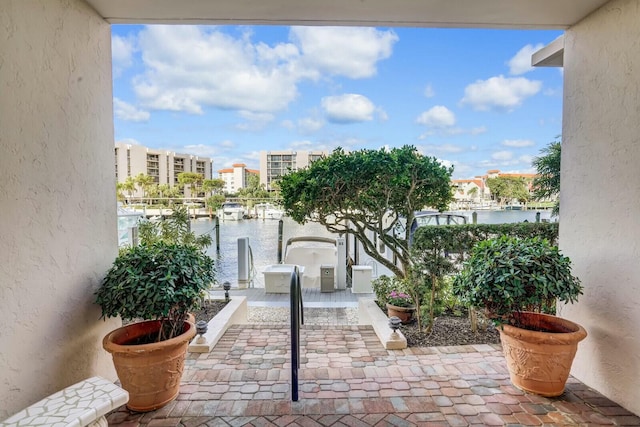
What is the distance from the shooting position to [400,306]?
3.94m

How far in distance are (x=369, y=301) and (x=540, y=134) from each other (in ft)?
12.5

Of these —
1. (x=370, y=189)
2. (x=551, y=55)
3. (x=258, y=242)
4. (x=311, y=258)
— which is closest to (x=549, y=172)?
(x=551, y=55)

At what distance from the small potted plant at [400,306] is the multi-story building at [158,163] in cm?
3044

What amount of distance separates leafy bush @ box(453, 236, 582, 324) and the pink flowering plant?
156 centimetres

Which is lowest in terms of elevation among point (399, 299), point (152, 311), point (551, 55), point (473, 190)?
point (399, 299)

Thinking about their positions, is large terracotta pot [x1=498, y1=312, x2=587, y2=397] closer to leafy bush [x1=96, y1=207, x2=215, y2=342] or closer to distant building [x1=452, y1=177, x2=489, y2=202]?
leafy bush [x1=96, y1=207, x2=215, y2=342]

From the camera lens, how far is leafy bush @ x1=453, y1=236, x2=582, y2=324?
2201 millimetres

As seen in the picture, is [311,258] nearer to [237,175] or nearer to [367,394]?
[367,394]

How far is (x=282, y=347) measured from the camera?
3162 mm

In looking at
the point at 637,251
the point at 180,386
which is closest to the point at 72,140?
the point at 180,386

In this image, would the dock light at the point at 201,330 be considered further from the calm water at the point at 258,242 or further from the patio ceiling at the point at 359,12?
the calm water at the point at 258,242

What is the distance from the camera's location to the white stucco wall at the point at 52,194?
165cm

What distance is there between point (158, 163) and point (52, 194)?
39.8 meters

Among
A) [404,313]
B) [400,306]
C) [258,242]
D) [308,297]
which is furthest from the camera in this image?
[258,242]
